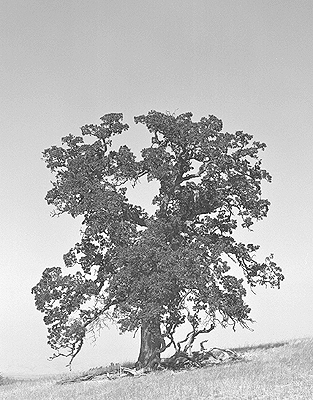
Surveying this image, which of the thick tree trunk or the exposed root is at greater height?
the thick tree trunk

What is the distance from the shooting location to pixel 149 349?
1323 inches

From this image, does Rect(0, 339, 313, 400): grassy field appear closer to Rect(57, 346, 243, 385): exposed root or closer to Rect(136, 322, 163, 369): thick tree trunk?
Rect(57, 346, 243, 385): exposed root

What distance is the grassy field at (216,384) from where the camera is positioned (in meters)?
24.5

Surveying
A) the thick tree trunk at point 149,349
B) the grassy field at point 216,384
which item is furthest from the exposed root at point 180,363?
the grassy field at point 216,384

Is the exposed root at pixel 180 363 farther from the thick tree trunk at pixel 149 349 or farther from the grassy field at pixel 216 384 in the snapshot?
the grassy field at pixel 216 384

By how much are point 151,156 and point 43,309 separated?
10099mm

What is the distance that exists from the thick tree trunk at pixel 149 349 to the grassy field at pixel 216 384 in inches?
56.5

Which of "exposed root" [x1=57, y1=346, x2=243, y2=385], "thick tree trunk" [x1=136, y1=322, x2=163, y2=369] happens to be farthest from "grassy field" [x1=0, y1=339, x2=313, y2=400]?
"thick tree trunk" [x1=136, y1=322, x2=163, y2=369]

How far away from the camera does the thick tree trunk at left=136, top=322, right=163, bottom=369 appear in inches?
1291

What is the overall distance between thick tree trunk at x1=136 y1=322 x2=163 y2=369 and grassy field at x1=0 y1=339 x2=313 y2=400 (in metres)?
1.44

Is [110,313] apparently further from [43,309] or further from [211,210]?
[211,210]

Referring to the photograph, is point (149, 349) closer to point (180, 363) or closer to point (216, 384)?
point (180, 363)

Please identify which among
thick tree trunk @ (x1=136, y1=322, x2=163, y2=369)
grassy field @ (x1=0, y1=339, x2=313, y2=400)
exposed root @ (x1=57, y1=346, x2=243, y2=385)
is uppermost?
thick tree trunk @ (x1=136, y1=322, x2=163, y2=369)

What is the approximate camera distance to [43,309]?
1329 inches
